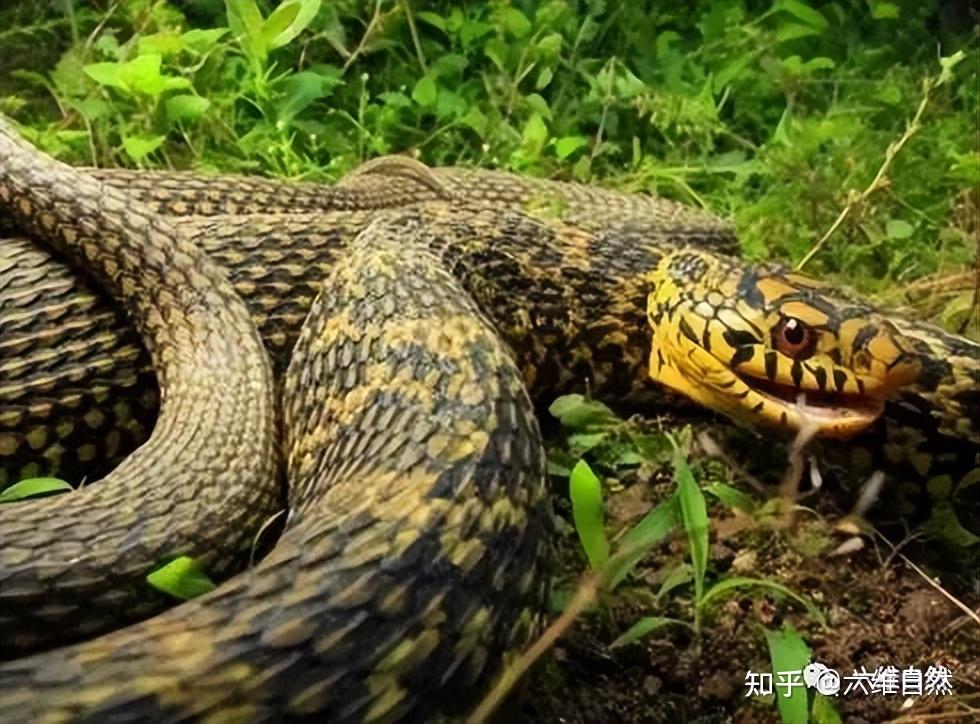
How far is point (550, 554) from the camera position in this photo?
1559mm

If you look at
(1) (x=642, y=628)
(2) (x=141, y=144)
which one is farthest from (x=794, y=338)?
(2) (x=141, y=144)

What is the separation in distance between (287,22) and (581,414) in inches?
26.8

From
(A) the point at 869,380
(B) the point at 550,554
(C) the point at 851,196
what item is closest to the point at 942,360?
(A) the point at 869,380

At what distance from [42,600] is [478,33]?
105cm

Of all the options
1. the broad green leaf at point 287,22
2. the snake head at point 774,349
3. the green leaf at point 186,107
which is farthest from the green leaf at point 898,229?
the green leaf at point 186,107

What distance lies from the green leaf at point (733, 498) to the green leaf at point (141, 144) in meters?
0.94

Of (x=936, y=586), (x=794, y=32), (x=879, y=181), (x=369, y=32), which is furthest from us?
(x=794, y=32)

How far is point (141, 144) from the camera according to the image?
196 cm

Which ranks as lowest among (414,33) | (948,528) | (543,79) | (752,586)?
(948,528)

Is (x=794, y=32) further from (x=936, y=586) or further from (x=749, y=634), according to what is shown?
(x=749, y=634)

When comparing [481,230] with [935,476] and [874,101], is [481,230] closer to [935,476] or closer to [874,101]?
[874,101]

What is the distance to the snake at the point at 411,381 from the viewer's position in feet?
4.00

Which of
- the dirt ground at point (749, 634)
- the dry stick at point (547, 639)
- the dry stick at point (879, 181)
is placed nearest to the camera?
the dry stick at point (547, 639)

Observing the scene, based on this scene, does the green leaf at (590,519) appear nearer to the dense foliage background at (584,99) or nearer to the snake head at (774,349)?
the snake head at (774,349)
